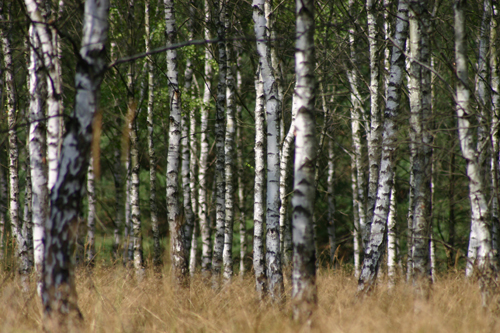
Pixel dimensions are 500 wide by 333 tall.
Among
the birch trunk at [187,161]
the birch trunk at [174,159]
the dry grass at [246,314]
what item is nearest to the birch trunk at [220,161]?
the birch trunk at [187,161]

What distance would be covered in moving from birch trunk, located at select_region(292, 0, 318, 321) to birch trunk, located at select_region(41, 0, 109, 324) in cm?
184

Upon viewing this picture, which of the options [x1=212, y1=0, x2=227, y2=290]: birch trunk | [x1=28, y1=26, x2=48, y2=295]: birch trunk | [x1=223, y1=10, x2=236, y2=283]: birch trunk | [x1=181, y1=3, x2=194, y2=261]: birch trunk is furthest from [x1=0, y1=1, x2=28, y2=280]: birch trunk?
[x1=223, y1=10, x2=236, y2=283]: birch trunk

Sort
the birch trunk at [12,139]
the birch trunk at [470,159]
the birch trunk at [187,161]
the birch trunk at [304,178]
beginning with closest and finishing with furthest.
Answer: the birch trunk at [304,178]
the birch trunk at [470,159]
the birch trunk at [12,139]
the birch trunk at [187,161]

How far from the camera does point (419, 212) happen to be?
16.3 feet

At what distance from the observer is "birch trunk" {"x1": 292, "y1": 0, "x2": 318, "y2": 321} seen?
370 cm

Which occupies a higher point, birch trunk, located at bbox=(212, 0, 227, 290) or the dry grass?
birch trunk, located at bbox=(212, 0, 227, 290)

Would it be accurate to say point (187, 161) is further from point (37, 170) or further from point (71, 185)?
point (71, 185)

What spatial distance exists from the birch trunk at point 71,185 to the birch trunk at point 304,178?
1.84m

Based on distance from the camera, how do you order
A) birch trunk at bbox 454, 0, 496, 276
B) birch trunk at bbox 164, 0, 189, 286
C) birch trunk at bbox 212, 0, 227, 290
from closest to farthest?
birch trunk at bbox 454, 0, 496, 276 → birch trunk at bbox 164, 0, 189, 286 → birch trunk at bbox 212, 0, 227, 290

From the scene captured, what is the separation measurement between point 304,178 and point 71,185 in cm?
209

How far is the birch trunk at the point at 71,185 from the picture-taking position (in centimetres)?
349

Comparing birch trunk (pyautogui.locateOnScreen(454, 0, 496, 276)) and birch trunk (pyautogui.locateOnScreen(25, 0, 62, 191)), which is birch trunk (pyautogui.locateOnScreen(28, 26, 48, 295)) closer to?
birch trunk (pyautogui.locateOnScreen(25, 0, 62, 191))

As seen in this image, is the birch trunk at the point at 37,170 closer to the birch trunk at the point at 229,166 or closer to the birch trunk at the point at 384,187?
the birch trunk at the point at 229,166

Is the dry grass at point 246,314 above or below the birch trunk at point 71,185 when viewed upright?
below
